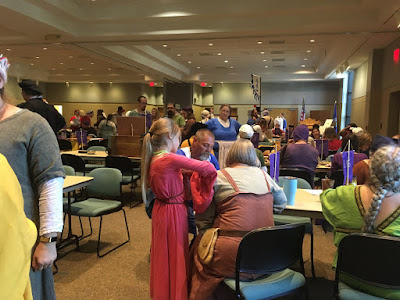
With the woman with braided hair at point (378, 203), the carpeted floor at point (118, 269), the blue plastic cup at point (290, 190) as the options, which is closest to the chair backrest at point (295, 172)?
the carpeted floor at point (118, 269)

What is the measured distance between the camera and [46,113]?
13.1 feet

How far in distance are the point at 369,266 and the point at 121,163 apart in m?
4.15

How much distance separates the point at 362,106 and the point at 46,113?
9.68 m

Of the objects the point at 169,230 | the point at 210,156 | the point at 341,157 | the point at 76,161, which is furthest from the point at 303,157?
the point at 76,161

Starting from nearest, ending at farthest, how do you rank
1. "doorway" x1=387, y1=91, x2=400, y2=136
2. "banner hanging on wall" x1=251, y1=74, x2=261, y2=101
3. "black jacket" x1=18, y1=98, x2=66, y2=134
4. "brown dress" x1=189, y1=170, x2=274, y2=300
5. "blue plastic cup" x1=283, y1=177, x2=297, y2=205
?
"brown dress" x1=189, y1=170, x2=274, y2=300, "blue plastic cup" x1=283, y1=177, x2=297, y2=205, "black jacket" x1=18, y1=98, x2=66, y2=134, "banner hanging on wall" x1=251, y1=74, x2=261, y2=101, "doorway" x1=387, y1=91, x2=400, y2=136

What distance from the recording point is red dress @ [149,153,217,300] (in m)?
2.20

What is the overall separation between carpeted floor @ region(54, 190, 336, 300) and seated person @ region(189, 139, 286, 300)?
96 centimetres

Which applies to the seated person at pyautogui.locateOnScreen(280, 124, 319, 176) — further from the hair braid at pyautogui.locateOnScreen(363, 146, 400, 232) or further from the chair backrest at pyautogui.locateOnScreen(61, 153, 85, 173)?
the chair backrest at pyautogui.locateOnScreen(61, 153, 85, 173)

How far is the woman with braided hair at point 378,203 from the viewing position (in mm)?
1651

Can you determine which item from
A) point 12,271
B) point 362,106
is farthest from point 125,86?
point 12,271

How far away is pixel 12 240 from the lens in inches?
28.4

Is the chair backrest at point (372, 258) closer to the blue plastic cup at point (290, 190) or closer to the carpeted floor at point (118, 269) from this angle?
the blue plastic cup at point (290, 190)

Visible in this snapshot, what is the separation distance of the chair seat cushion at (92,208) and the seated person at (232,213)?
1.60 m

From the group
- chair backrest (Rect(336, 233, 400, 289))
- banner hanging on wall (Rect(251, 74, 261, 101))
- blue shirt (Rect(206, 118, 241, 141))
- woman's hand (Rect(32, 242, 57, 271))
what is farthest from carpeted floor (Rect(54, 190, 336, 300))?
banner hanging on wall (Rect(251, 74, 261, 101))
